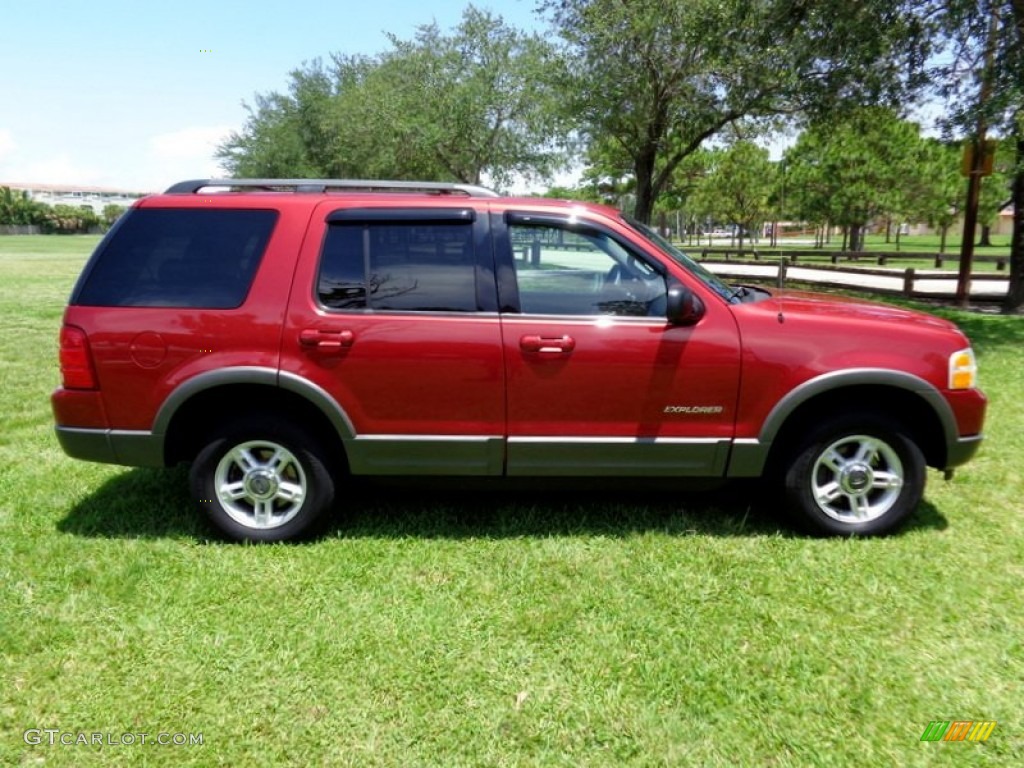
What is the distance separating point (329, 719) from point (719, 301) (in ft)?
8.72

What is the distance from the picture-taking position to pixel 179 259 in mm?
3607

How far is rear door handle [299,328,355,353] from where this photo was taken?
352cm

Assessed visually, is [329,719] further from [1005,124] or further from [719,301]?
[1005,124]

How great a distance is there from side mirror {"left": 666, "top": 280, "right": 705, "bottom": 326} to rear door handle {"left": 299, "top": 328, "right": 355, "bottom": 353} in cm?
163

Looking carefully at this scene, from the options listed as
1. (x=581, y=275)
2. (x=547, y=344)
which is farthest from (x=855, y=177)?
(x=547, y=344)

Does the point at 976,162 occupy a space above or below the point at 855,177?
below

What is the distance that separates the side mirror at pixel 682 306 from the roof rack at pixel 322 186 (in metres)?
1.15

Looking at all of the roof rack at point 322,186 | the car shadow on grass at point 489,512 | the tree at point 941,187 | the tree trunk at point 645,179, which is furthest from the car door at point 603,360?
the tree at point 941,187

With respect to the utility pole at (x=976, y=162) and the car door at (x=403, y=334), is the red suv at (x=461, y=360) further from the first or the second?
the utility pole at (x=976, y=162)

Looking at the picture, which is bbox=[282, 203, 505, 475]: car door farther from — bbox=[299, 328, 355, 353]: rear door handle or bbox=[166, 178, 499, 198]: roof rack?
bbox=[166, 178, 499, 198]: roof rack

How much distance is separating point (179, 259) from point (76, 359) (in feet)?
2.41

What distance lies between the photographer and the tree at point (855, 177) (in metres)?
31.2

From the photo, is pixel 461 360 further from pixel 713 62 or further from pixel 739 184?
pixel 739 184

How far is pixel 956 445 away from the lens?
365 centimetres
